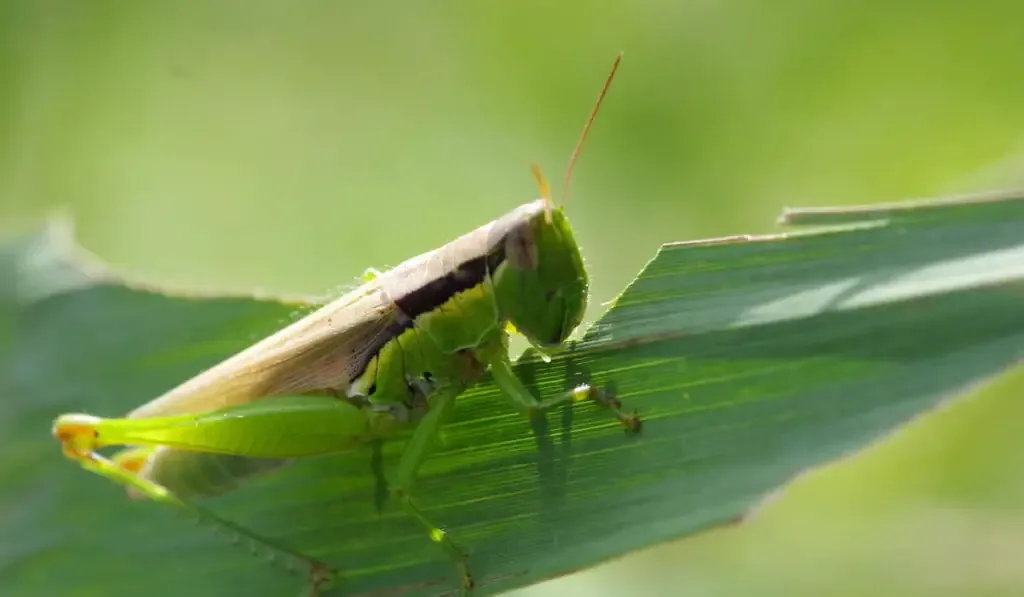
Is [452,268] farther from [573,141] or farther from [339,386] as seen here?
[573,141]

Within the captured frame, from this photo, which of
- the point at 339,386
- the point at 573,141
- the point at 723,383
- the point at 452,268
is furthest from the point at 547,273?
the point at 573,141

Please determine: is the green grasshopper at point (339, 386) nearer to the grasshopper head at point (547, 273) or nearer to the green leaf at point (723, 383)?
the grasshopper head at point (547, 273)

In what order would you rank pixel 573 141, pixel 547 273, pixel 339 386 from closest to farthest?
pixel 547 273
pixel 339 386
pixel 573 141

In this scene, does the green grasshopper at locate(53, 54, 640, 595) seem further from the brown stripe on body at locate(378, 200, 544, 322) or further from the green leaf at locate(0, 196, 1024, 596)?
the green leaf at locate(0, 196, 1024, 596)

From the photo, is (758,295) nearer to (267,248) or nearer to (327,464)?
(327,464)

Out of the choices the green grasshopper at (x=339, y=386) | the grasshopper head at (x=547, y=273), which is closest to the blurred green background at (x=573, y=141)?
the green grasshopper at (x=339, y=386)

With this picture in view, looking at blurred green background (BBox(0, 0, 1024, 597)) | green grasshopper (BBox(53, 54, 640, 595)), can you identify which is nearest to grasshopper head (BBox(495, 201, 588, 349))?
green grasshopper (BBox(53, 54, 640, 595))
